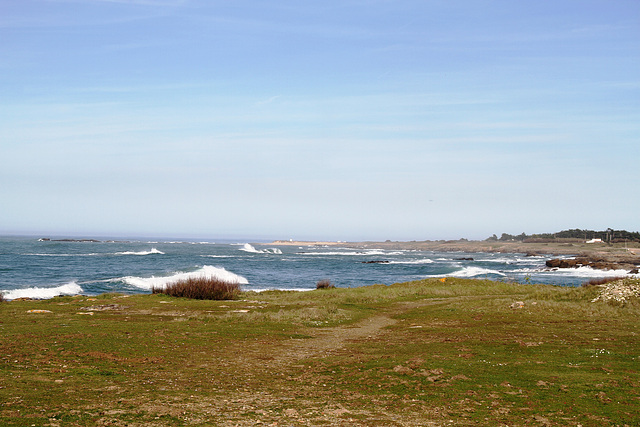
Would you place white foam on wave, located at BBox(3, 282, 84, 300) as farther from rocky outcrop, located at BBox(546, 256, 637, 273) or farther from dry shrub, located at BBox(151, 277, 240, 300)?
rocky outcrop, located at BBox(546, 256, 637, 273)

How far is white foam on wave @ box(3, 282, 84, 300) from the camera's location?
120 ft

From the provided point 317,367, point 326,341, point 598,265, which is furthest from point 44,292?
point 598,265

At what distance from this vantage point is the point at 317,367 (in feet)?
42.1

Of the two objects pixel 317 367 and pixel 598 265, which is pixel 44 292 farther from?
pixel 598 265

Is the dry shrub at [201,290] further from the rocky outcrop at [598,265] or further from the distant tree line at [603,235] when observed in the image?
the distant tree line at [603,235]

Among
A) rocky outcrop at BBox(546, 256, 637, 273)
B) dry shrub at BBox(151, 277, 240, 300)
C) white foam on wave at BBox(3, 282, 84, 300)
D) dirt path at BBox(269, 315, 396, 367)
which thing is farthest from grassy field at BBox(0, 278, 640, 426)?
rocky outcrop at BBox(546, 256, 637, 273)

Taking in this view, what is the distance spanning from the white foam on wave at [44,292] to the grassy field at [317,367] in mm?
16689

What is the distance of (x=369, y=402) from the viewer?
32.0 feet

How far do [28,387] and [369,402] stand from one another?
6633mm

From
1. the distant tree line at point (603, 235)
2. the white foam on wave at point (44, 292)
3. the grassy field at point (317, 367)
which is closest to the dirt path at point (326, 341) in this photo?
the grassy field at point (317, 367)

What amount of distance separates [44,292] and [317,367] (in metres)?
33.5

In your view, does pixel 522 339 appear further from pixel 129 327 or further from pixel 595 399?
pixel 129 327

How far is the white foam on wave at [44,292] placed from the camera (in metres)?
36.6

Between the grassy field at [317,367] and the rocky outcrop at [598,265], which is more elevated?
the grassy field at [317,367]
